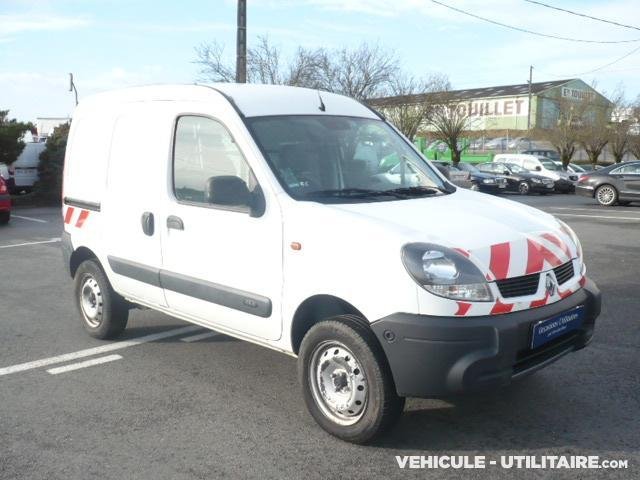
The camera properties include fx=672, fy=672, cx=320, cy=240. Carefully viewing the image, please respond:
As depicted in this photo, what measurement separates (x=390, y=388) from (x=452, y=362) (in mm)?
382

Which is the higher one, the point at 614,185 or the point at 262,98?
the point at 262,98

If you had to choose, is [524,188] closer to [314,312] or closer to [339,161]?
[339,161]

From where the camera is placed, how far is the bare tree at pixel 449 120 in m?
42.3

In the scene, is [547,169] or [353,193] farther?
[547,169]

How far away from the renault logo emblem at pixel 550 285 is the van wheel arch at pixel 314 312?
1.04 meters

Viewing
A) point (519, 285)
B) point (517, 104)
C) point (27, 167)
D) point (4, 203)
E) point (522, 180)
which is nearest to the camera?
point (519, 285)

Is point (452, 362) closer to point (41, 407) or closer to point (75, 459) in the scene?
point (75, 459)

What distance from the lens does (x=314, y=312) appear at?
12.8 ft

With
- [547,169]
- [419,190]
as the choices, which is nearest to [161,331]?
[419,190]

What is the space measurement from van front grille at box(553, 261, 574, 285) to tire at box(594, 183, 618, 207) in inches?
657

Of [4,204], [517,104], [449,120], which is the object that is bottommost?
[4,204]

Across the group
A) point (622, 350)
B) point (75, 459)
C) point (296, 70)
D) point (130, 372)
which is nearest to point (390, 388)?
point (75, 459)

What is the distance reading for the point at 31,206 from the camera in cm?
1953

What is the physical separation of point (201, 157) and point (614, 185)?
1730 centimetres
